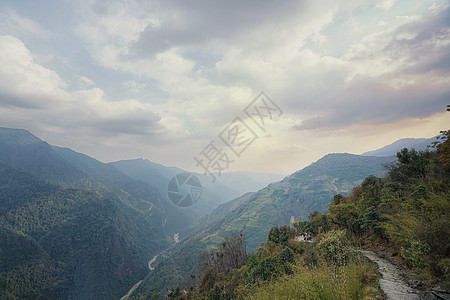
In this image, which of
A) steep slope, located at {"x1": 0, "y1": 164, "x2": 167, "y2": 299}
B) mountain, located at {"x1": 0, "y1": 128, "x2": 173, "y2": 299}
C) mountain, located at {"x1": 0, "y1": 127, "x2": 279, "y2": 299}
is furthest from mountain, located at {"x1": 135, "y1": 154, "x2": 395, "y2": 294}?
mountain, located at {"x1": 0, "y1": 128, "x2": 173, "y2": 299}

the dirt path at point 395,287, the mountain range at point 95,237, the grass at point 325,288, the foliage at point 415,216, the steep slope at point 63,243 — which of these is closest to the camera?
the grass at point 325,288

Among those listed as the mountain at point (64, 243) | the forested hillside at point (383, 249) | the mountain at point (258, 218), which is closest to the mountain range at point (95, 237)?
the mountain at point (64, 243)

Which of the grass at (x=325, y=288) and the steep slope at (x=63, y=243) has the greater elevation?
the grass at (x=325, y=288)

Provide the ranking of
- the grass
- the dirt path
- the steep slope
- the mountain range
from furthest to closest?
the mountain range → the steep slope → the dirt path → the grass

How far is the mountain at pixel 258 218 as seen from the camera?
9212 cm

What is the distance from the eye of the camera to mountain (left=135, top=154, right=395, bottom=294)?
9212cm

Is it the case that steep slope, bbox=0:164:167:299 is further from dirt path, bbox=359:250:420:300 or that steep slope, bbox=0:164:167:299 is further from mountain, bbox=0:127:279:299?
dirt path, bbox=359:250:420:300

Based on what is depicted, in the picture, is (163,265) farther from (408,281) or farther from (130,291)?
(408,281)

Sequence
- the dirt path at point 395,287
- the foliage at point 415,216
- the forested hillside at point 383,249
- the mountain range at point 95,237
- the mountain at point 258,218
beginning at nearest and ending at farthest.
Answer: the forested hillside at point 383,249 → the dirt path at point 395,287 → the foliage at point 415,216 → the mountain range at point 95,237 → the mountain at point 258,218

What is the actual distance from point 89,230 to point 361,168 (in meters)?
243

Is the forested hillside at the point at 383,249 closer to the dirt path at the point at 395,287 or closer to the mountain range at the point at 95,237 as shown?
the dirt path at the point at 395,287

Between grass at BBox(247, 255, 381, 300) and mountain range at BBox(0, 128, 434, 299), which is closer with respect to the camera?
grass at BBox(247, 255, 381, 300)

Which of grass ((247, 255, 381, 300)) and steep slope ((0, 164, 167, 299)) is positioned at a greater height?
grass ((247, 255, 381, 300))

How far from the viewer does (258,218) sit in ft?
458
